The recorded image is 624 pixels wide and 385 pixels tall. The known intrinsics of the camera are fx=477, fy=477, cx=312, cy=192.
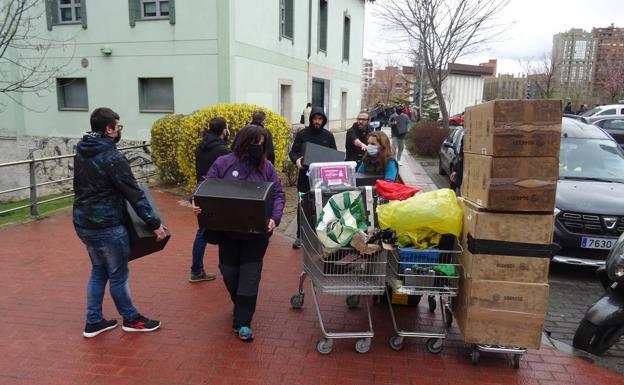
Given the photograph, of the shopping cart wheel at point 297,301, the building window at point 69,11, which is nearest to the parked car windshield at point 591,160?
the shopping cart wheel at point 297,301

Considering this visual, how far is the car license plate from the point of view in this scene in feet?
17.7

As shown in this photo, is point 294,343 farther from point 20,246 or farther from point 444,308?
point 20,246

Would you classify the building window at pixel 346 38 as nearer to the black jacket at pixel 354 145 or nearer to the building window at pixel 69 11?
the building window at pixel 69 11

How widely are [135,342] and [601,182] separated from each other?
19.6 feet

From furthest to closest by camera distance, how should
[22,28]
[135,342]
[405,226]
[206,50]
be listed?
[22,28]
[206,50]
[135,342]
[405,226]

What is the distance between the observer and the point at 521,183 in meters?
3.31

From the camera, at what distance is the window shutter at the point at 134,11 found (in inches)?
566

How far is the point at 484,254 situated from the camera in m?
3.44

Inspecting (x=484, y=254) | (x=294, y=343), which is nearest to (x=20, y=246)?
(x=294, y=343)

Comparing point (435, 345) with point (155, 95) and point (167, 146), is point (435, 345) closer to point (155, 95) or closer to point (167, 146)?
point (167, 146)

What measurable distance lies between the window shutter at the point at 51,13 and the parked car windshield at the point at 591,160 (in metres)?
15.3

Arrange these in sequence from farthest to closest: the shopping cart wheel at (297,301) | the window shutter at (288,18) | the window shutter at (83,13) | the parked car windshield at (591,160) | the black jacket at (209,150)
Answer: the window shutter at (288,18), the window shutter at (83,13), the parked car windshield at (591,160), the black jacket at (209,150), the shopping cart wheel at (297,301)

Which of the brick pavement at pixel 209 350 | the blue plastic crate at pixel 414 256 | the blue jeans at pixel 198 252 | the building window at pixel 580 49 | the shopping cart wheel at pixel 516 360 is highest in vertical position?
the building window at pixel 580 49

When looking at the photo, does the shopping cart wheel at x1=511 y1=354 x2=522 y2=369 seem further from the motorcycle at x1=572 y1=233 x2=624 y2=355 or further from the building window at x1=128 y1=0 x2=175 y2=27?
the building window at x1=128 y1=0 x2=175 y2=27
